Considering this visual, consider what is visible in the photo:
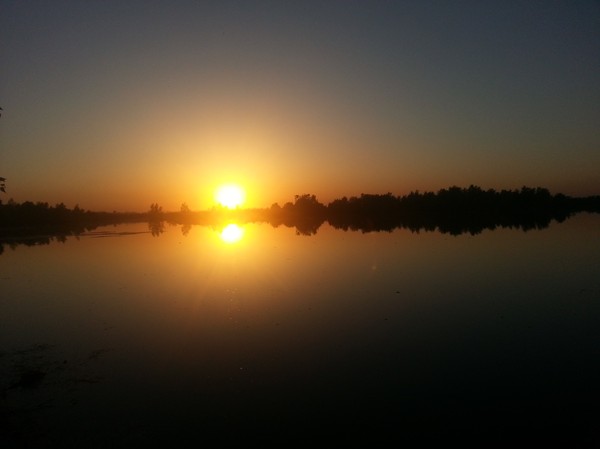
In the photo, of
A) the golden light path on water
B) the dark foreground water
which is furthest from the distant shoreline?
the dark foreground water

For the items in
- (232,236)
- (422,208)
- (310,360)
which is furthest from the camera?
(422,208)

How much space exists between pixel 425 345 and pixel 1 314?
690 inches

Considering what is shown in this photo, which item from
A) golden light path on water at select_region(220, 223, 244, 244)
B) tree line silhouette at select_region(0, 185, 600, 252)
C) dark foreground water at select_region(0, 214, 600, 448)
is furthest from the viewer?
tree line silhouette at select_region(0, 185, 600, 252)

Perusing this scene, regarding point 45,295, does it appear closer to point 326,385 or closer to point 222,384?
point 222,384

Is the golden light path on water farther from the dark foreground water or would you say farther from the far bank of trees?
the dark foreground water

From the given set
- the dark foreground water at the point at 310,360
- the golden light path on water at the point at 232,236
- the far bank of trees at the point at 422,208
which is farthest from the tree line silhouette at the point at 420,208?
the dark foreground water at the point at 310,360

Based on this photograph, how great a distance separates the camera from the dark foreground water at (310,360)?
7.46 meters

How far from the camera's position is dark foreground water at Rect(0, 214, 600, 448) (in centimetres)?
746

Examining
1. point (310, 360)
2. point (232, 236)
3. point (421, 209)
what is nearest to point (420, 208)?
point (421, 209)

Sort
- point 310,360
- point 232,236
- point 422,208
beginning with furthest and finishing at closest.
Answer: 1. point 422,208
2. point 232,236
3. point 310,360

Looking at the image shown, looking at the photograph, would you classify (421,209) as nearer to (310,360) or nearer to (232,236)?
(232,236)

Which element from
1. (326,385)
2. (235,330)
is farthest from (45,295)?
(326,385)

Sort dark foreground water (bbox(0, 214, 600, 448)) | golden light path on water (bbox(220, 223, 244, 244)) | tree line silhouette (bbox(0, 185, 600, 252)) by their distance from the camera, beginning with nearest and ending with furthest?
dark foreground water (bbox(0, 214, 600, 448))
golden light path on water (bbox(220, 223, 244, 244))
tree line silhouette (bbox(0, 185, 600, 252))

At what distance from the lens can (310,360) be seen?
10648 mm
